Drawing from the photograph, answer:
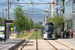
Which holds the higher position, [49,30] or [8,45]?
[49,30]

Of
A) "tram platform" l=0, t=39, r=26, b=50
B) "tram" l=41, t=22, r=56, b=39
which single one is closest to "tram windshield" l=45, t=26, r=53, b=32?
"tram" l=41, t=22, r=56, b=39

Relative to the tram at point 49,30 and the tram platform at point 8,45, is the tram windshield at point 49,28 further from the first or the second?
the tram platform at point 8,45

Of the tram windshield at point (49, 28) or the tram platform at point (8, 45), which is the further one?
the tram windshield at point (49, 28)

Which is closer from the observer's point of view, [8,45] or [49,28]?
[8,45]

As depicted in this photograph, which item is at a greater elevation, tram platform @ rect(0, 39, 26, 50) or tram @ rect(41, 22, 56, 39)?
tram @ rect(41, 22, 56, 39)

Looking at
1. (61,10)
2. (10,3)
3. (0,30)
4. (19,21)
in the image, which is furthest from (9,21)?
(61,10)

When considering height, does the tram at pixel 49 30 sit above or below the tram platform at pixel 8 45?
above

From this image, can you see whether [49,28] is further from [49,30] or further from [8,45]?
[8,45]

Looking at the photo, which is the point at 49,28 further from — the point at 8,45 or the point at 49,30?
the point at 8,45

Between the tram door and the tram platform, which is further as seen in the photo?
the tram door

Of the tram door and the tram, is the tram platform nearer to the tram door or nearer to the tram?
the tram

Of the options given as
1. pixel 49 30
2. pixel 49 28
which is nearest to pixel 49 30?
pixel 49 30

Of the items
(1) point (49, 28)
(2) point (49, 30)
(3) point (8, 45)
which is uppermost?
(1) point (49, 28)

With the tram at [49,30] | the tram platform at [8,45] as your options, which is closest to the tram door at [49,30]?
the tram at [49,30]
